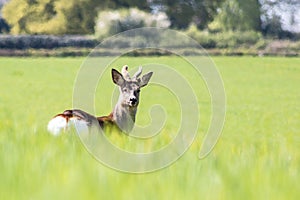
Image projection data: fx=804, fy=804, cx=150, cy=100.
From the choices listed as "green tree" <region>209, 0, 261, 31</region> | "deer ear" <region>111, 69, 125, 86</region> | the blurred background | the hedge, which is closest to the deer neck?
"deer ear" <region>111, 69, 125, 86</region>

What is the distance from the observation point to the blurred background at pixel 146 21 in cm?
5906

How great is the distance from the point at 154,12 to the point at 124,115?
66.6 m

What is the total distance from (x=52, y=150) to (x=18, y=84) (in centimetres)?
2670

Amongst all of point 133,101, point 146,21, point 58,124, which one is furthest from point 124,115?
point 146,21

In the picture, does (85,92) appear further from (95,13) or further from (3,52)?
(95,13)

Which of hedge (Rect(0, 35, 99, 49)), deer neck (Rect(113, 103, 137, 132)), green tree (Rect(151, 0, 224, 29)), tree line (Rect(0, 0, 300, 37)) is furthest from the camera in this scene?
green tree (Rect(151, 0, 224, 29))

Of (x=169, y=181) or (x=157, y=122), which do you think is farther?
(x=157, y=122)

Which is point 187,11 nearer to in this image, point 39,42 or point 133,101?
point 39,42

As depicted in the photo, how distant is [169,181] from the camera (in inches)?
114

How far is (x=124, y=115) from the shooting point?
293 inches

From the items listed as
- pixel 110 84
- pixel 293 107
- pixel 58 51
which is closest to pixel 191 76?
pixel 110 84

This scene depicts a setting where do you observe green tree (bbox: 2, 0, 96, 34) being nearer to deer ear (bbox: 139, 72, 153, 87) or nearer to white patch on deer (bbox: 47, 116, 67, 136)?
deer ear (bbox: 139, 72, 153, 87)

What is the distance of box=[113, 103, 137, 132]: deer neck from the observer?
7.27m

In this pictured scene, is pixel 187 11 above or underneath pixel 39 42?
above
